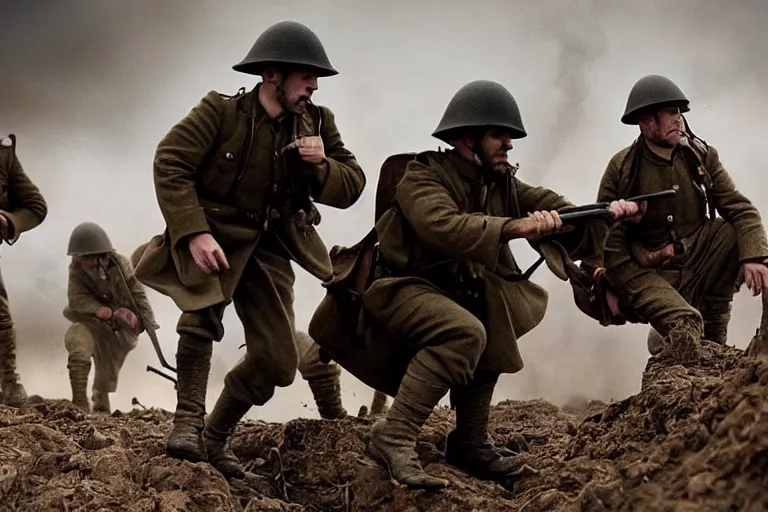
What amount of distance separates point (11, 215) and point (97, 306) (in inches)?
169

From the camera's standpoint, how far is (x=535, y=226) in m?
5.34

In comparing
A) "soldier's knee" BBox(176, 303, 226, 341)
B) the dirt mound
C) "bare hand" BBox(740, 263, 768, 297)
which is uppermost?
"bare hand" BBox(740, 263, 768, 297)

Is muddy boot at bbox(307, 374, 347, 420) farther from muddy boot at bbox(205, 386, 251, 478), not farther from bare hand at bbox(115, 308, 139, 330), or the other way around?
bare hand at bbox(115, 308, 139, 330)

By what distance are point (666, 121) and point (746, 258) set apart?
112 cm

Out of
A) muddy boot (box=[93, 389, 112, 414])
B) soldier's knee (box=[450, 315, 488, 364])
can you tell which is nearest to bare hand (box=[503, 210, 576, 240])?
soldier's knee (box=[450, 315, 488, 364])

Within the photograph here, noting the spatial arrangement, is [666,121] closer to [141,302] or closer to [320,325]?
[320,325]

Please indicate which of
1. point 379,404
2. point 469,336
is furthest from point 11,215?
point 469,336

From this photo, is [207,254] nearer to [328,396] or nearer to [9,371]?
[328,396]

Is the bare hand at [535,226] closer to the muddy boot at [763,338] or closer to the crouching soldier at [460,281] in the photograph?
the crouching soldier at [460,281]

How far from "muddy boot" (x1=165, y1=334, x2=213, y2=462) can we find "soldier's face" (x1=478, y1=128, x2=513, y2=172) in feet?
5.96

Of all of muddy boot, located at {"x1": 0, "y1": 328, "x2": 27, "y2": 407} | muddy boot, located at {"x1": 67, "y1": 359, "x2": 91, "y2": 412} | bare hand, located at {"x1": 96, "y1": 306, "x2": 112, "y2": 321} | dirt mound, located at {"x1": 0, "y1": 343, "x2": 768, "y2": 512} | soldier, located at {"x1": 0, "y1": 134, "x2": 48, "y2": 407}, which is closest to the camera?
dirt mound, located at {"x1": 0, "y1": 343, "x2": 768, "y2": 512}

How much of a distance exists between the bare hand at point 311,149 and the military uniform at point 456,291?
1.59ft

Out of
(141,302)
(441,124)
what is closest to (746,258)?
(441,124)

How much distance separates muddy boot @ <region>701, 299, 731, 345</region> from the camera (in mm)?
8359
